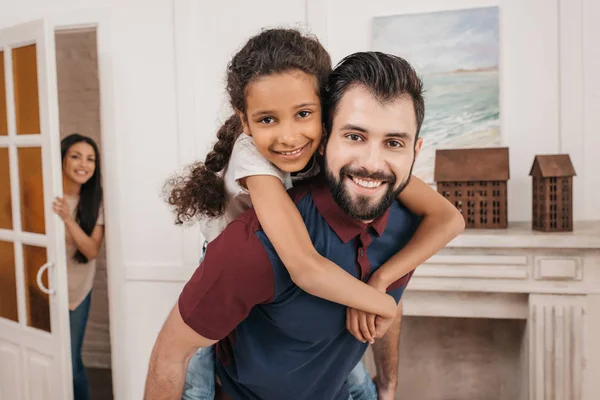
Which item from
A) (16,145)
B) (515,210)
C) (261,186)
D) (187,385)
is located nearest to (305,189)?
(261,186)

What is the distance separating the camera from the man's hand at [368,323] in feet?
4.17

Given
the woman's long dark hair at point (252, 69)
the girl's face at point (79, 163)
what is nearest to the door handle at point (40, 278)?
the girl's face at point (79, 163)

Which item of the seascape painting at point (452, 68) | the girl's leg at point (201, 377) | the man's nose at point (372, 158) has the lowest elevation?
the girl's leg at point (201, 377)

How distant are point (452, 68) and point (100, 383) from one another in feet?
10.8

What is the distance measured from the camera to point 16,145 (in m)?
3.28

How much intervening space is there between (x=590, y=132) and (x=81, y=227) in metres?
2.89

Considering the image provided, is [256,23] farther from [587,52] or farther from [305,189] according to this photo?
[305,189]

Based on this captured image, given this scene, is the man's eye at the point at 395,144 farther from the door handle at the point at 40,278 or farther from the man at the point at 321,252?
the door handle at the point at 40,278

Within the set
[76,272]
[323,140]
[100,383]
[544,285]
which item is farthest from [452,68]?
[100,383]

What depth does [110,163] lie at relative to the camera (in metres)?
3.51

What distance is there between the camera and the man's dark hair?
112 centimetres

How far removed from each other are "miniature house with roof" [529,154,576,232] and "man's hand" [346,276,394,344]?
1773 mm

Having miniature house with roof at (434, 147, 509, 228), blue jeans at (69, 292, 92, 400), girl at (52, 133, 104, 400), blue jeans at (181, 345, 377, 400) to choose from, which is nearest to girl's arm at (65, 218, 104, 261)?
girl at (52, 133, 104, 400)

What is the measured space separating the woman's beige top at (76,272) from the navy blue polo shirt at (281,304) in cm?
242
